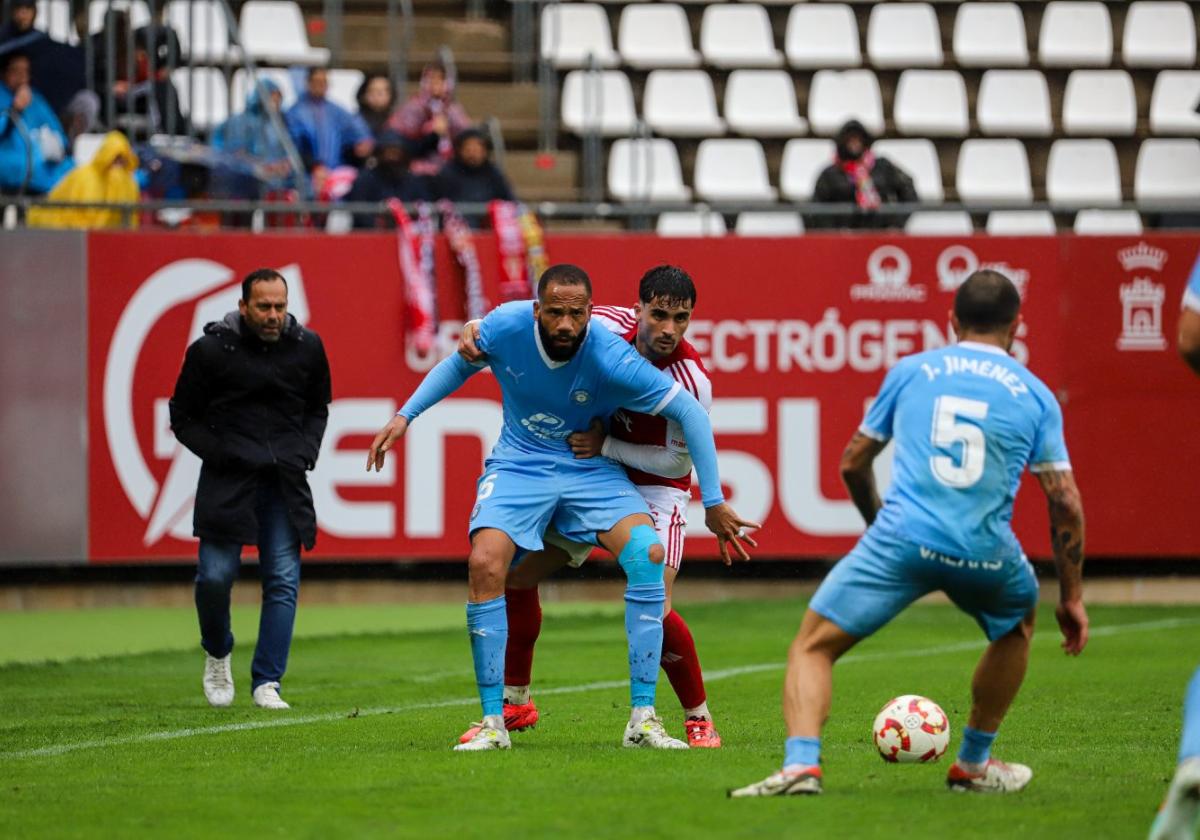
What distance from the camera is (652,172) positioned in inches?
779

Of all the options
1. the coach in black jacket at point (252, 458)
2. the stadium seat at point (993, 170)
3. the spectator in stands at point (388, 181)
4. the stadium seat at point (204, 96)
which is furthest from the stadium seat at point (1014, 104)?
the coach in black jacket at point (252, 458)

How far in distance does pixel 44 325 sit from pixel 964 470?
1094cm

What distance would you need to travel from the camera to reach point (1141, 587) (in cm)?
1652

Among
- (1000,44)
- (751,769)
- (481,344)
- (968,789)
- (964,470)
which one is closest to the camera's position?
(964,470)

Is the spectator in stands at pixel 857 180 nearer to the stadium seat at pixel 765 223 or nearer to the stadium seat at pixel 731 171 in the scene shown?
the stadium seat at pixel 765 223

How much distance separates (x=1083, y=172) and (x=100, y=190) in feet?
33.1

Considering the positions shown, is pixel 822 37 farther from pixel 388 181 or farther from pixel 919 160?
pixel 388 181

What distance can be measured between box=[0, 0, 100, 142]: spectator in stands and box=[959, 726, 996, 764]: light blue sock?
12.5 meters

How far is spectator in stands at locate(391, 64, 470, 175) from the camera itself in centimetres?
1780

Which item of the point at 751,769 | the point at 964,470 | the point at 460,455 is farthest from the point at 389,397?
the point at 964,470

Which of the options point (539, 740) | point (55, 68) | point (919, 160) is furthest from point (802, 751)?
point (919, 160)

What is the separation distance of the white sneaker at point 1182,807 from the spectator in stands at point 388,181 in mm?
12200

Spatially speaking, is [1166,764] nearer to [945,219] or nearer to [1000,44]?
[945,219]

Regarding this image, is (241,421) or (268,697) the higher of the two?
(241,421)
